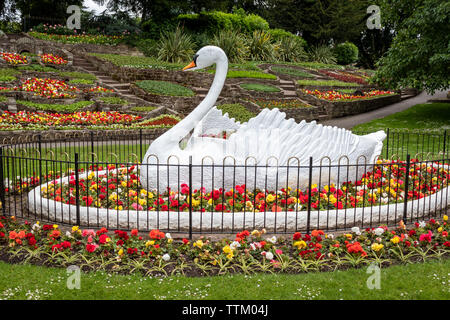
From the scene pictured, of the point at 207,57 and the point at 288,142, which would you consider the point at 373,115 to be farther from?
the point at 207,57

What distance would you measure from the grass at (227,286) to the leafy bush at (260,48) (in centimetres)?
2578

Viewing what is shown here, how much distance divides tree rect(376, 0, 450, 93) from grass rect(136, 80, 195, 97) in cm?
849

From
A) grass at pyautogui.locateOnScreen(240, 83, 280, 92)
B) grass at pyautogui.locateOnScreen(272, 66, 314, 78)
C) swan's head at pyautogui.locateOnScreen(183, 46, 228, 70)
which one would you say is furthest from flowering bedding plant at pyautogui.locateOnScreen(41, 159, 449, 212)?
grass at pyautogui.locateOnScreen(272, 66, 314, 78)

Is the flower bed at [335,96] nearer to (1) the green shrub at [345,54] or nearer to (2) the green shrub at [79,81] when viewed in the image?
(2) the green shrub at [79,81]

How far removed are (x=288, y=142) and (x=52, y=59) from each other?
63.3ft

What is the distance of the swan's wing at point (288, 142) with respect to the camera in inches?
281

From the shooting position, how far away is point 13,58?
21.4 meters

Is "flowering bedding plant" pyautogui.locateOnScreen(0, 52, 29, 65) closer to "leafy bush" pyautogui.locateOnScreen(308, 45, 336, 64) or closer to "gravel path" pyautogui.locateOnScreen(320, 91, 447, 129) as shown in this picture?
"gravel path" pyautogui.locateOnScreen(320, 91, 447, 129)

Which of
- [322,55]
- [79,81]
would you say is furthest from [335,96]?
[322,55]

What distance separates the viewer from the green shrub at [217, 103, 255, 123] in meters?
17.6

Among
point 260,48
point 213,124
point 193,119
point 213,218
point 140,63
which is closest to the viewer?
Answer: point 213,218

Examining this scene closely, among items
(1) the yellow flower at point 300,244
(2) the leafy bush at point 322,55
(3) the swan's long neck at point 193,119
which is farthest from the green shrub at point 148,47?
(1) the yellow flower at point 300,244

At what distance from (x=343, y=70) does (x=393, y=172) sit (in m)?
25.0
